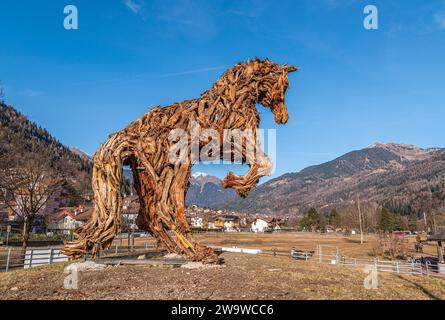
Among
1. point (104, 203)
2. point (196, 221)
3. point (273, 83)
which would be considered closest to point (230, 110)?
point (273, 83)

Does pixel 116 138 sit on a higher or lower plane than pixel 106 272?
higher

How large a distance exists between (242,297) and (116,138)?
8.15m

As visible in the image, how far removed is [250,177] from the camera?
1375cm

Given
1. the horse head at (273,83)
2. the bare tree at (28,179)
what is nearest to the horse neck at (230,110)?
the horse head at (273,83)

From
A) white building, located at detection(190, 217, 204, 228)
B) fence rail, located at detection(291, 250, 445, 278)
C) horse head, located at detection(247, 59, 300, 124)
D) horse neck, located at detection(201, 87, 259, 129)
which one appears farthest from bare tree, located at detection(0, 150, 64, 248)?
white building, located at detection(190, 217, 204, 228)

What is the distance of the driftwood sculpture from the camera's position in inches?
470

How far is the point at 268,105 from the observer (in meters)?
16.0

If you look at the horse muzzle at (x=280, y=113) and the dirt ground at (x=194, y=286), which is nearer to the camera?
the dirt ground at (x=194, y=286)

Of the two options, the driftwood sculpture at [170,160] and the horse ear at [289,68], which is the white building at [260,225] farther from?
the horse ear at [289,68]

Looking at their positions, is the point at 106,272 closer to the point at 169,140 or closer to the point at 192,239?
the point at 192,239

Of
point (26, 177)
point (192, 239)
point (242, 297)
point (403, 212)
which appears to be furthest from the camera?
point (403, 212)

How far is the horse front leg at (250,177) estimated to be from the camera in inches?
538

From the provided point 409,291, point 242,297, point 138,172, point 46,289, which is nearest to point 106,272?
point 46,289

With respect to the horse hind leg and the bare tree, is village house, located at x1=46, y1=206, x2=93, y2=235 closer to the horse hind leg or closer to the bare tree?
the bare tree
